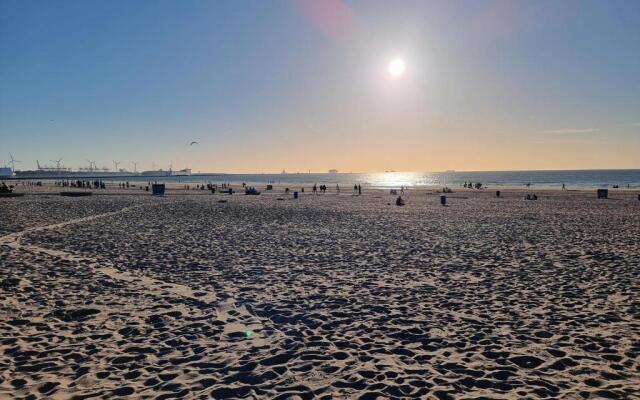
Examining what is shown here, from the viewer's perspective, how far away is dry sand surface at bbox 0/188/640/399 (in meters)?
5.73

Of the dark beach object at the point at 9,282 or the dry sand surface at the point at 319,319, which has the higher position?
the dark beach object at the point at 9,282

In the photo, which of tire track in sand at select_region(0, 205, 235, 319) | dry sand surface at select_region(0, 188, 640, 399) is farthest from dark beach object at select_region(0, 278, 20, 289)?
tire track in sand at select_region(0, 205, 235, 319)

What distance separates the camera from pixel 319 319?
27.1 ft

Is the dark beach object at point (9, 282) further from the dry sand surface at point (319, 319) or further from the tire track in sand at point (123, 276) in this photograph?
the tire track in sand at point (123, 276)

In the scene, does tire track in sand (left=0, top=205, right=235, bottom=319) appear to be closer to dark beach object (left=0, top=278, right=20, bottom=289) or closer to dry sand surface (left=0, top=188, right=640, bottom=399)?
dry sand surface (left=0, top=188, right=640, bottom=399)

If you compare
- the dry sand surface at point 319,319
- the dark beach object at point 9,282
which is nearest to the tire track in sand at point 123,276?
the dry sand surface at point 319,319

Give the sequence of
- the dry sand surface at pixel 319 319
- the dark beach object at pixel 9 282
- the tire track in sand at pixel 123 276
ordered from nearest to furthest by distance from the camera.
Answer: the dry sand surface at pixel 319 319, the tire track in sand at pixel 123 276, the dark beach object at pixel 9 282

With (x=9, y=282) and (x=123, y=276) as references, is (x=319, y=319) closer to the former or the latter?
(x=123, y=276)

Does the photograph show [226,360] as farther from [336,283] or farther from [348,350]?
[336,283]

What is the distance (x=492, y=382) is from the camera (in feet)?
18.7

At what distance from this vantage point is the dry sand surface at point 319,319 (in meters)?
5.73

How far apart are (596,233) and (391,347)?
17632mm

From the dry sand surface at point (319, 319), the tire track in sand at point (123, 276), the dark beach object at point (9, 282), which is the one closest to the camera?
the dry sand surface at point (319, 319)

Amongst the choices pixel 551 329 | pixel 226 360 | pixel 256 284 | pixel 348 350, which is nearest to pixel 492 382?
pixel 348 350
